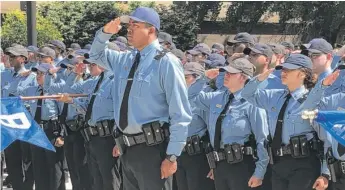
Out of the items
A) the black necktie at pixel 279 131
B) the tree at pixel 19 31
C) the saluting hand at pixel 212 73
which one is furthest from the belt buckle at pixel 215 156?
the tree at pixel 19 31

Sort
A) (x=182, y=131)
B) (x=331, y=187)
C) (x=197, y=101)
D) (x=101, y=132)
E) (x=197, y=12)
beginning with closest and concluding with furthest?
(x=182, y=131), (x=331, y=187), (x=197, y=101), (x=101, y=132), (x=197, y=12)

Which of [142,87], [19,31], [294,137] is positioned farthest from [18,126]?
[19,31]

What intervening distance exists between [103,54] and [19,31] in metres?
13.7

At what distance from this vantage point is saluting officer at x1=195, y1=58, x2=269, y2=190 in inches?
209

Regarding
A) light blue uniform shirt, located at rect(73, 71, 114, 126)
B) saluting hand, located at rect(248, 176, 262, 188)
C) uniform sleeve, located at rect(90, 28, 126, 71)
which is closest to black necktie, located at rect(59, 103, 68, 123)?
light blue uniform shirt, located at rect(73, 71, 114, 126)

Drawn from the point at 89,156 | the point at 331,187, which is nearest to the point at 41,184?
the point at 89,156

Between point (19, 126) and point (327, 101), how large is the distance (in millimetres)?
2605

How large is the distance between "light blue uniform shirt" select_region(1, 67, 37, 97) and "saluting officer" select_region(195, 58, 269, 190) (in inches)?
125

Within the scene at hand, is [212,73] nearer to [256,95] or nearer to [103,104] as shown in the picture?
[256,95]

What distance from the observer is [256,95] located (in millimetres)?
5273

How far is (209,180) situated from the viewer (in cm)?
626

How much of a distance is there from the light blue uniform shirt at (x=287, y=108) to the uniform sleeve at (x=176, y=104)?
3.47ft

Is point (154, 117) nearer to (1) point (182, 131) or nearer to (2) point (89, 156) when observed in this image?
(1) point (182, 131)

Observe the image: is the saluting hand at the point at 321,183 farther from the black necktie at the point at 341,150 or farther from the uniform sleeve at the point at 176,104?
the uniform sleeve at the point at 176,104
